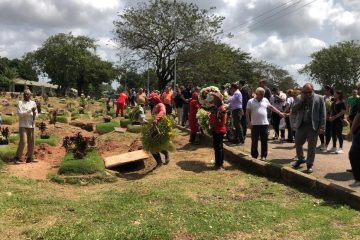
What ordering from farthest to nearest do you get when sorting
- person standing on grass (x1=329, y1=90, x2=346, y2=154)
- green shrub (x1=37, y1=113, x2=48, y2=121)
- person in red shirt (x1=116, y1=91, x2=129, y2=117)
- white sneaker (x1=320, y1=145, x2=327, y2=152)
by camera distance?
1. person in red shirt (x1=116, y1=91, x2=129, y2=117)
2. green shrub (x1=37, y1=113, x2=48, y2=121)
3. white sneaker (x1=320, y1=145, x2=327, y2=152)
4. person standing on grass (x1=329, y1=90, x2=346, y2=154)

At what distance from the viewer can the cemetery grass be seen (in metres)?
5.90

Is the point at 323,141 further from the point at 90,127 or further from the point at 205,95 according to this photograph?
the point at 90,127

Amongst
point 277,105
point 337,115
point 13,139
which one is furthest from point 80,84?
point 337,115

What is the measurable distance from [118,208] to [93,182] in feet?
8.45

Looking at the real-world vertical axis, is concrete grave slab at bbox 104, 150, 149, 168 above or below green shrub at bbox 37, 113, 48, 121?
below

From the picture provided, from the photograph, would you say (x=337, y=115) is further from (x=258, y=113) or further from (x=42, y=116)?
(x=42, y=116)

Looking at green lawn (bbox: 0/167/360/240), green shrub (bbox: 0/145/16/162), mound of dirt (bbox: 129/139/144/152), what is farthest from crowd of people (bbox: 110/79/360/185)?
green shrub (bbox: 0/145/16/162)

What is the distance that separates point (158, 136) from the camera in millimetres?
10281

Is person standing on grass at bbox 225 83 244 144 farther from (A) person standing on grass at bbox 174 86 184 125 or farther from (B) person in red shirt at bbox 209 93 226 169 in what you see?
(A) person standing on grass at bbox 174 86 184 125

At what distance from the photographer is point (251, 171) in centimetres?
947

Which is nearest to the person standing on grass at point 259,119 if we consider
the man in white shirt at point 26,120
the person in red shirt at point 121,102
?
the man in white shirt at point 26,120

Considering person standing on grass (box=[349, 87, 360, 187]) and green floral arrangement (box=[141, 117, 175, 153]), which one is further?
green floral arrangement (box=[141, 117, 175, 153])

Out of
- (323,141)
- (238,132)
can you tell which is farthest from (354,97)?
(238,132)

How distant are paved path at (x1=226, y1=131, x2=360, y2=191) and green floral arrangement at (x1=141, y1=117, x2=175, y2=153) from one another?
190cm
